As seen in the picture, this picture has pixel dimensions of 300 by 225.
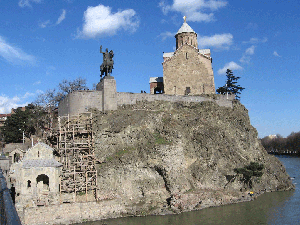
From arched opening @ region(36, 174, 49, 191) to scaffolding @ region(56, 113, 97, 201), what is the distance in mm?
1280

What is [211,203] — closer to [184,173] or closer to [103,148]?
[184,173]

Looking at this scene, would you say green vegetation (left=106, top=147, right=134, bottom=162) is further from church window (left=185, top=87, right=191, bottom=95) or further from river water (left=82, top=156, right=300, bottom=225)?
church window (left=185, top=87, right=191, bottom=95)

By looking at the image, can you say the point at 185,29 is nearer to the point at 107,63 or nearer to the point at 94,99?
the point at 107,63

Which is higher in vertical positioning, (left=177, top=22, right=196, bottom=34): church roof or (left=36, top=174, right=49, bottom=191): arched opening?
(left=177, top=22, right=196, bottom=34): church roof

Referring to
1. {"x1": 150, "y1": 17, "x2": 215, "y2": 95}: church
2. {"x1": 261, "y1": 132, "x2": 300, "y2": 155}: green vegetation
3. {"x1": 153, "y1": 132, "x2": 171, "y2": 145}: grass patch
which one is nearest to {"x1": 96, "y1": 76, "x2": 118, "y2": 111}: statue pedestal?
{"x1": 153, "y1": 132, "x2": 171, "y2": 145}: grass patch

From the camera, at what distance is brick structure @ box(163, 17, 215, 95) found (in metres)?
38.5

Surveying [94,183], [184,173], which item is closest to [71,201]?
[94,183]

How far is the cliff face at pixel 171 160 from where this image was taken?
998 inches

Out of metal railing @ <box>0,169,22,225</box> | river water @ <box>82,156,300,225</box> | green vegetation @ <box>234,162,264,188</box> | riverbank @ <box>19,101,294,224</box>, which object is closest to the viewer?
metal railing @ <box>0,169,22,225</box>

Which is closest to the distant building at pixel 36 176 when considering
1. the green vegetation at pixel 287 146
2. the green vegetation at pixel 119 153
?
the green vegetation at pixel 119 153

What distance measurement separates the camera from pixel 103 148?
26984 mm

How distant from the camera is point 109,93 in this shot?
98.9 ft

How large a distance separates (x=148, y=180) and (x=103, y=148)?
4807 millimetres

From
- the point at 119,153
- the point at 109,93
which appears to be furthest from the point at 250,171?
the point at 109,93
